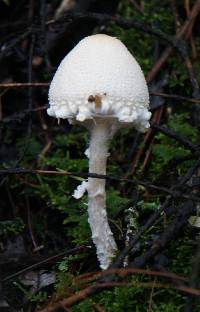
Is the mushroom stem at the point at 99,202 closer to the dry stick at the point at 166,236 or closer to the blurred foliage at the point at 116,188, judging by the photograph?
the blurred foliage at the point at 116,188

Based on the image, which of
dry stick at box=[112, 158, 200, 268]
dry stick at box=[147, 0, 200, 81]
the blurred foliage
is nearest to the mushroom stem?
the blurred foliage

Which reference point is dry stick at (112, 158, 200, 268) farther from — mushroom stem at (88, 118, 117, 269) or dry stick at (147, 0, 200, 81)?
dry stick at (147, 0, 200, 81)

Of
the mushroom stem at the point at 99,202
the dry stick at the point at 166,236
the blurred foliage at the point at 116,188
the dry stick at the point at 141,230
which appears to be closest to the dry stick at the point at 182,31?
the blurred foliage at the point at 116,188

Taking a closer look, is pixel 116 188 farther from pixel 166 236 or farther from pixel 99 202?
pixel 166 236

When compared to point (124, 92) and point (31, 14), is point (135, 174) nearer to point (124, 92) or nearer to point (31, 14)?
point (124, 92)

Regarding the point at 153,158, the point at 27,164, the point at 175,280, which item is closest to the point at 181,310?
the point at 175,280

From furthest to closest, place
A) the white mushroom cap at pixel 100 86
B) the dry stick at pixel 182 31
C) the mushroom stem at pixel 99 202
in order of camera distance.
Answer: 1. the dry stick at pixel 182 31
2. the mushroom stem at pixel 99 202
3. the white mushroom cap at pixel 100 86

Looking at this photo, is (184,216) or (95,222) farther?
(95,222)

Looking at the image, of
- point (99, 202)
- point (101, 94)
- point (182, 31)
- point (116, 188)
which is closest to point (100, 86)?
point (101, 94)
